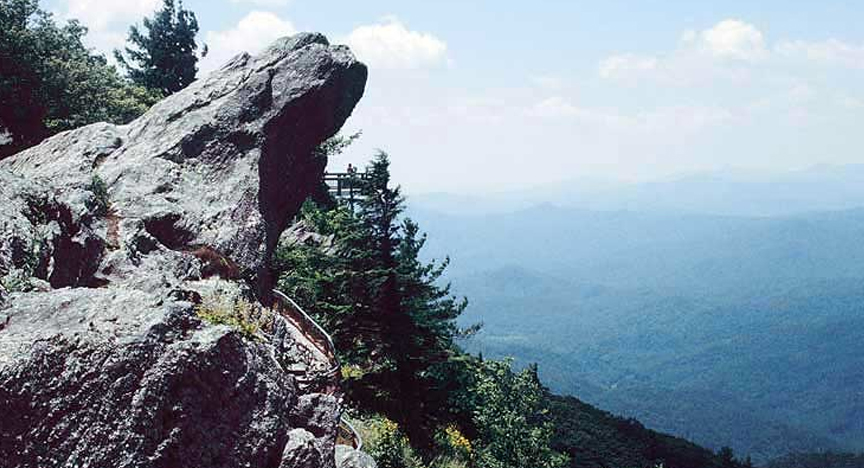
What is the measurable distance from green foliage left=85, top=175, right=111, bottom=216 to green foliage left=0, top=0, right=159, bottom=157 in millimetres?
14177

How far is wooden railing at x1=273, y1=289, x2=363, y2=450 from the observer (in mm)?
12453

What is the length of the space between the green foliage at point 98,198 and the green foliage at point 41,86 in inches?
558

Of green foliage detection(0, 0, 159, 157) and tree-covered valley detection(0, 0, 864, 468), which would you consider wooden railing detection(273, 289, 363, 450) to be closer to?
tree-covered valley detection(0, 0, 864, 468)

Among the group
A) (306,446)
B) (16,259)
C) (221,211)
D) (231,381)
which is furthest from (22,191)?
(306,446)

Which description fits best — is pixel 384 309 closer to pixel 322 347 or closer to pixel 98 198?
pixel 322 347

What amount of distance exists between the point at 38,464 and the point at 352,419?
1129 centimetres

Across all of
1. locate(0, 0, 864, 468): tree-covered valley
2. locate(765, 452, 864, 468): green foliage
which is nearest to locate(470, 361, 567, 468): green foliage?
locate(0, 0, 864, 468): tree-covered valley

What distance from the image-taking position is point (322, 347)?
14320mm

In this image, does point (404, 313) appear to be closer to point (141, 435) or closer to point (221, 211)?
point (221, 211)

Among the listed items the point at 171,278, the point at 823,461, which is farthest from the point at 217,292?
the point at 823,461

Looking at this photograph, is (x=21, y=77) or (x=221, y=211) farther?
(x=21, y=77)

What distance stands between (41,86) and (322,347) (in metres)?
19.7

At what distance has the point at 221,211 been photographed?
47.2 ft

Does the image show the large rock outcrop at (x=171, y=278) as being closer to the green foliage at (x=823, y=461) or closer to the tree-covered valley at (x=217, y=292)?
the tree-covered valley at (x=217, y=292)
